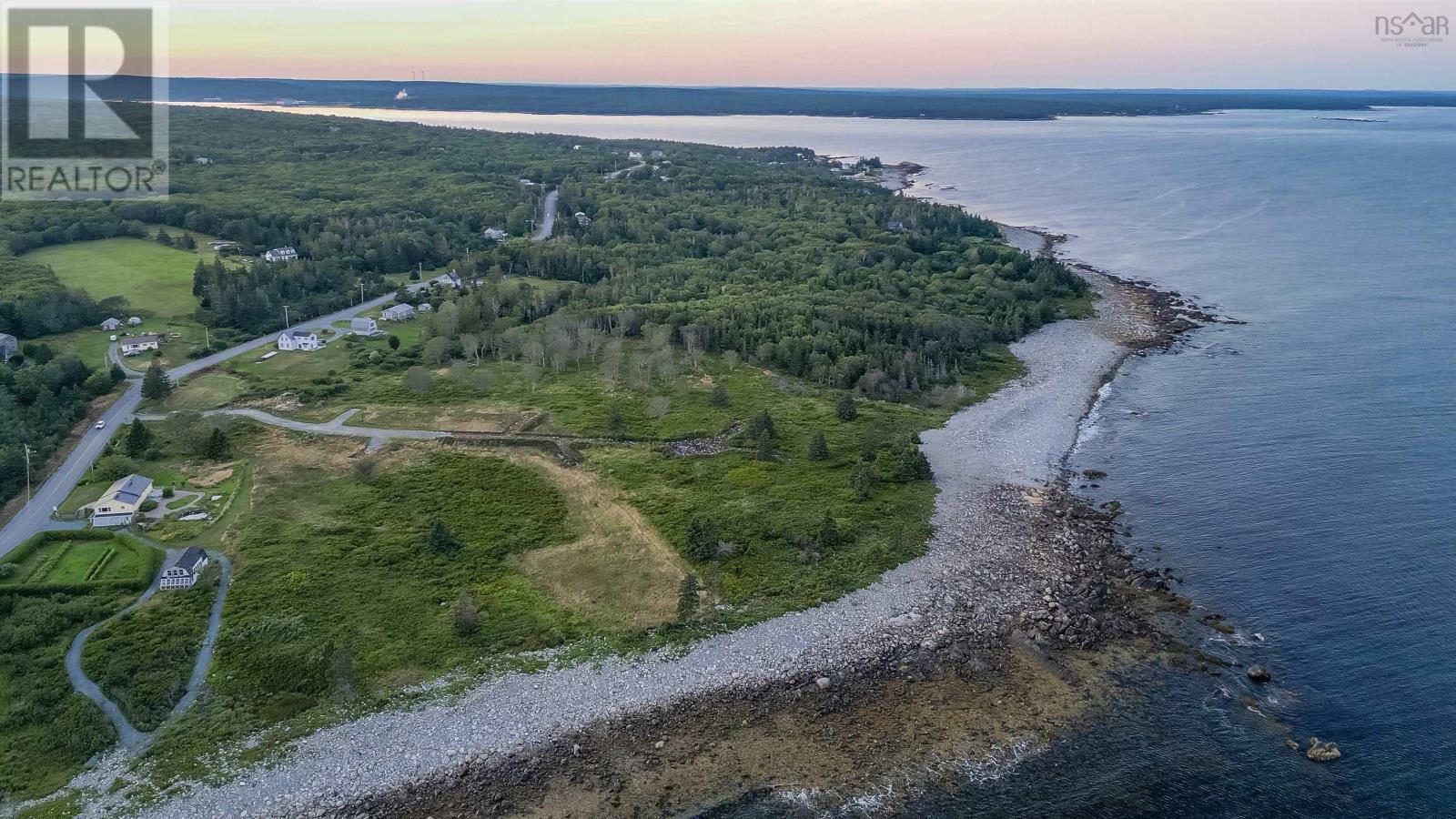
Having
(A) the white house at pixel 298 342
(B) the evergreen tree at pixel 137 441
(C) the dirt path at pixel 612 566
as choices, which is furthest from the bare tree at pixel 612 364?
(B) the evergreen tree at pixel 137 441

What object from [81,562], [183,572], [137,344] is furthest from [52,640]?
[137,344]

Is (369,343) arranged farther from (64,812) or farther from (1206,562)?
(1206,562)

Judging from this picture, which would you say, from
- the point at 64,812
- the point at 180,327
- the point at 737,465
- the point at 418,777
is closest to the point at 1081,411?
the point at 737,465

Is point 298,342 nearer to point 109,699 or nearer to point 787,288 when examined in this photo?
point 787,288

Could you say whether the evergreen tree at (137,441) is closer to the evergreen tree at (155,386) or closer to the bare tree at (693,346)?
the evergreen tree at (155,386)

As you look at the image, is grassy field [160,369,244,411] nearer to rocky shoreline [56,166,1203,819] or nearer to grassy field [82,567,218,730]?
grassy field [82,567,218,730]
